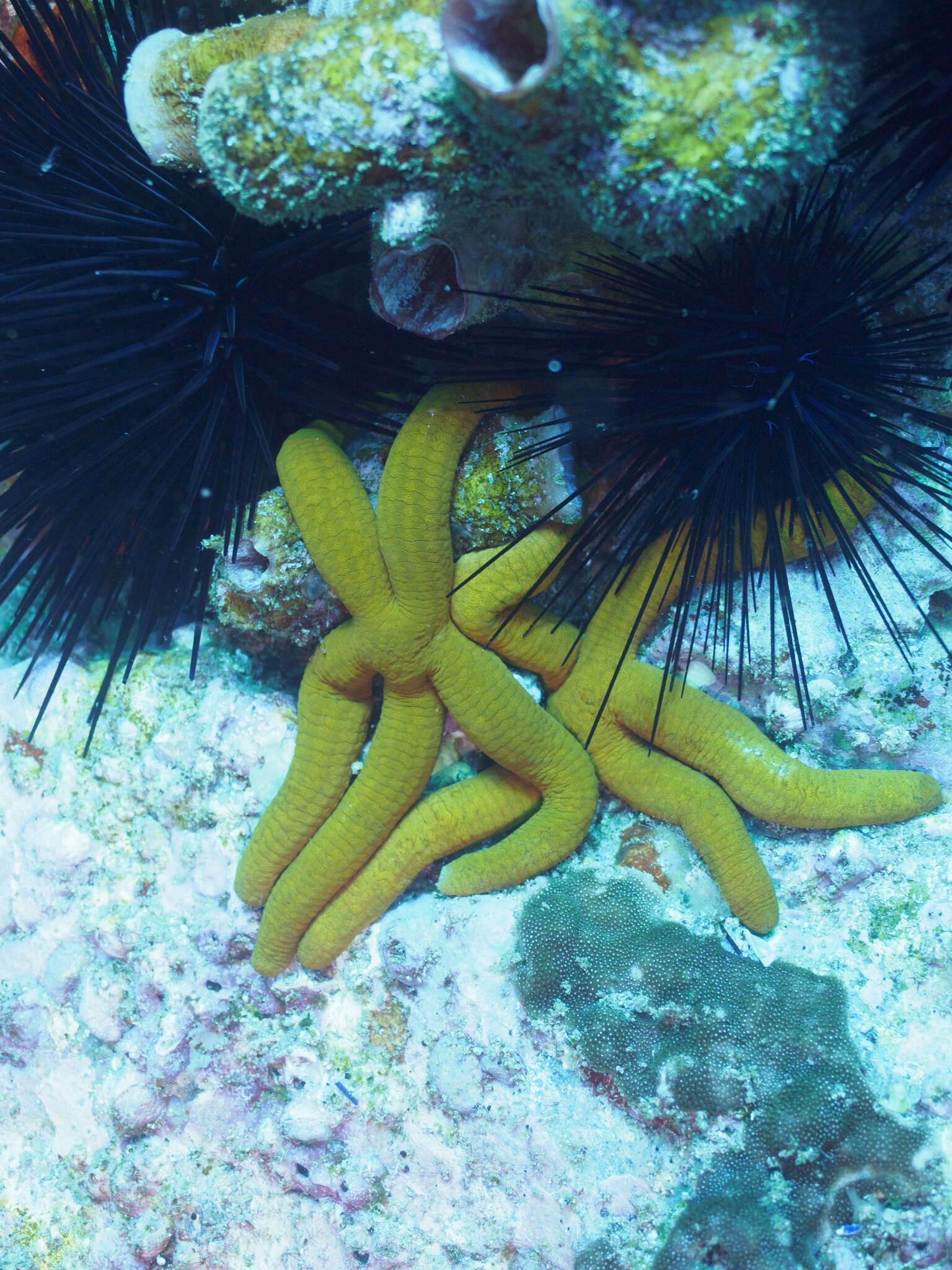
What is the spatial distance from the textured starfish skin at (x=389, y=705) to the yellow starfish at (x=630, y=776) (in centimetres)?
7

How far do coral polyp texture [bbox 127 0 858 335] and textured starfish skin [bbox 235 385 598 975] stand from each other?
2.60 feet

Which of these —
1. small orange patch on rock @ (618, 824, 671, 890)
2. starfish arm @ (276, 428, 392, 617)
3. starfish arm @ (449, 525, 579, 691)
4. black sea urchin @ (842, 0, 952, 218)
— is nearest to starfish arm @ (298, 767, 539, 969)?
small orange patch on rock @ (618, 824, 671, 890)

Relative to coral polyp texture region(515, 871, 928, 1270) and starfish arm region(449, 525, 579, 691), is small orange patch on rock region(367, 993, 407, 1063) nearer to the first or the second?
coral polyp texture region(515, 871, 928, 1270)

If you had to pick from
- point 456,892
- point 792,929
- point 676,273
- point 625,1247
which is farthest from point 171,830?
point 676,273

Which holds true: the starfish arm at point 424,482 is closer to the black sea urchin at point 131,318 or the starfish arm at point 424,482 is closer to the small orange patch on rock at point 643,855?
the black sea urchin at point 131,318

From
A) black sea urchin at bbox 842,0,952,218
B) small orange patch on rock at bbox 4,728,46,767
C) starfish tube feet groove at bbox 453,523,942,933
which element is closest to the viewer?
black sea urchin at bbox 842,0,952,218

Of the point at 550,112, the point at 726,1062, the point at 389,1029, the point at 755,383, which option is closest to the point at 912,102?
the point at 755,383

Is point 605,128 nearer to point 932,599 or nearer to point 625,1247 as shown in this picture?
point 932,599

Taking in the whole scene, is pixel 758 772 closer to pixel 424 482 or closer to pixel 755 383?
pixel 755 383

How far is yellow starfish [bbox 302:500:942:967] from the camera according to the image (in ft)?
8.66

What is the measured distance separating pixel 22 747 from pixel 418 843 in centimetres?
204

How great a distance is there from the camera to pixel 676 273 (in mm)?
2240

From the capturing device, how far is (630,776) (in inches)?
112

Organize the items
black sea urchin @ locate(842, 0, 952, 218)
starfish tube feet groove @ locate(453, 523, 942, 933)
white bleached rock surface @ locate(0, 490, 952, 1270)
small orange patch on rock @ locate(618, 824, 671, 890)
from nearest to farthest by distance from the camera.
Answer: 1. black sea urchin @ locate(842, 0, 952, 218)
2. white bleached rock surface @ locate(0, 490, 952, 1270)
3. starfish tube feet groove @ locate(453, 523, 942, 933)
4. small orange patch on rock @ locate(618, 824, 671, 890)
